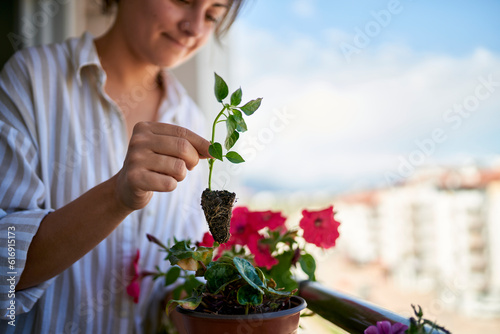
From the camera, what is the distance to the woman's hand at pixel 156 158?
635mm

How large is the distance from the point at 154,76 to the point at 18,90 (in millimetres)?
432

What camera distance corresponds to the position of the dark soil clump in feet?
2.03

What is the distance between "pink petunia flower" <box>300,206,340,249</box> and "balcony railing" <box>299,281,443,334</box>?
101mm

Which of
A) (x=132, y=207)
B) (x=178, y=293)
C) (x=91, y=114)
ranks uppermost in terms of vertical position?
(x=91, y=114)

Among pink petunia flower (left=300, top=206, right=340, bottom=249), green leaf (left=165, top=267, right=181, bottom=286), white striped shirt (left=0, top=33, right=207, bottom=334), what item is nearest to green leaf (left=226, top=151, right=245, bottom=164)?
pink petunia flower (left=300, top=206, right=340, bottom=249)

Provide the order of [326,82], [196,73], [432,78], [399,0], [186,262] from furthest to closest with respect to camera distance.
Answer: [432,78]
[326,82]
[196,73]
[399,0]
[186,262]

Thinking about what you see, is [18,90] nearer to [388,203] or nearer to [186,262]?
[186,262]

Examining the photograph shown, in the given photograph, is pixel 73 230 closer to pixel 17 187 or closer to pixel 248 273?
pixel 17 187

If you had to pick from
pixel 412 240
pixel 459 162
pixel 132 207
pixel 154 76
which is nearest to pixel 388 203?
pixel 412 240

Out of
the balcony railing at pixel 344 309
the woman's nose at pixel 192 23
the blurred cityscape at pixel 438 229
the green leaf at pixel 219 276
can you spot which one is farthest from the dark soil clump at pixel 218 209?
the blurred cityscape at pixel 438 229

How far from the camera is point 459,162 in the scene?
279cm

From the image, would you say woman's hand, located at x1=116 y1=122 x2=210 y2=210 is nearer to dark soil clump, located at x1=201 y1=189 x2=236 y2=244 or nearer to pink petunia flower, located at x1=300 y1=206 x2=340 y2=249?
dark soil clump, located at x1=201 y1=189 x2=236 y2=244

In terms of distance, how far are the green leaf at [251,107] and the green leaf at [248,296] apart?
25 centimetres

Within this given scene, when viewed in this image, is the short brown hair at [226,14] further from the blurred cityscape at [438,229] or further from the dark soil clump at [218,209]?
the blurred cityscape at [438,229]
